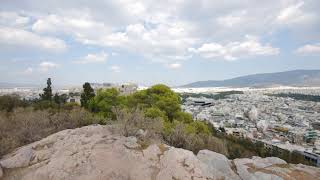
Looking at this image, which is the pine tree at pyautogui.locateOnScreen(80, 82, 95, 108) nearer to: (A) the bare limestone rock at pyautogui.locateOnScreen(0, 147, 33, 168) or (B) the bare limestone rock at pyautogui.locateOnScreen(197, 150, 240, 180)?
(A) the bare limestone rock at pyautogui.locateOnScreen(0, 147, 33, 168)

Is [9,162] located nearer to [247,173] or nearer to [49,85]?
[247,173]

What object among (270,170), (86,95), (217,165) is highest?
(86,95)

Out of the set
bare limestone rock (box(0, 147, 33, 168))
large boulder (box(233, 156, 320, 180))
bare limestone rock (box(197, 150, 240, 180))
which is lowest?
large boulder (box(233, 156, 320, 180))

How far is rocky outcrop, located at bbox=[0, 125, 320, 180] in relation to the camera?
880 centimetres

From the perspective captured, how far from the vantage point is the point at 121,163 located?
30.2 feet

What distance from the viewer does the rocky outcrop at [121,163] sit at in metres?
8.80

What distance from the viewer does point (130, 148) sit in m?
10.1

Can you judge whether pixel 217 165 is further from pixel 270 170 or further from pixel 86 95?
pixel 86 95

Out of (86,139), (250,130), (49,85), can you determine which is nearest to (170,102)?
(86,139)

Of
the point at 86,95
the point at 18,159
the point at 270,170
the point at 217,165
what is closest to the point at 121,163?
the point at 217,165

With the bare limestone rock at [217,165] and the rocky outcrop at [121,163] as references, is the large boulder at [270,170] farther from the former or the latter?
the bare limestone rock at [217,165]

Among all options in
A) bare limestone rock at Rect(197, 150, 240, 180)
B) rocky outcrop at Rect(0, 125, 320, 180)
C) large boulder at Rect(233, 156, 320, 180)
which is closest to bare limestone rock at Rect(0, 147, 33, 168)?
rocky outcrop at Rect(0, 125, 320, 180)

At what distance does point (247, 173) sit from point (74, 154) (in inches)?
203

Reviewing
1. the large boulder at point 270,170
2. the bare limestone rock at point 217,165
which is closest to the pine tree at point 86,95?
the bare limestone rock at point 217,165
